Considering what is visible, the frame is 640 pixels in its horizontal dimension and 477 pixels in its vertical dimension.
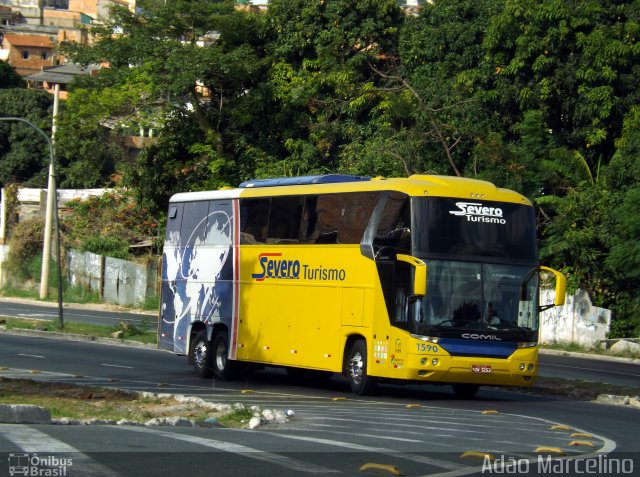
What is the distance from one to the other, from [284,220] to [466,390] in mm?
4897

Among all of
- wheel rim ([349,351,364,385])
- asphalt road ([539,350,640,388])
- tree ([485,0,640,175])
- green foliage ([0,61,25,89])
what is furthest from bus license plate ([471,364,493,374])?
green foliage ([0,61,25,89])

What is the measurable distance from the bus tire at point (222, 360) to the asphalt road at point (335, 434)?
2.00 feet

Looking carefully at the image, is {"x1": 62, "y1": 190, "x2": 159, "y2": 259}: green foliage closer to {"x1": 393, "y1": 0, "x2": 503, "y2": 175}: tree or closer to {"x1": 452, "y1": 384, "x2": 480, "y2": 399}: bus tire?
{"x1": 393, "y1": 0, "x2": 503, "y2": 175}: tree

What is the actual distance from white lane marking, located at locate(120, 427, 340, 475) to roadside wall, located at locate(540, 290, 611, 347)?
25660mm

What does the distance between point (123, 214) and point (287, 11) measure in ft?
48.2

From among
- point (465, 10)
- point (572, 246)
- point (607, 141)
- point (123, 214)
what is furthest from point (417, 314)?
point (123, 214)

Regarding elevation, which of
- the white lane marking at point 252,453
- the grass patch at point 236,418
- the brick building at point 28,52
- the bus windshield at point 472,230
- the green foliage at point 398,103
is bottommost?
the grass patch at point 236,418

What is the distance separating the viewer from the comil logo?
18984 millimetres

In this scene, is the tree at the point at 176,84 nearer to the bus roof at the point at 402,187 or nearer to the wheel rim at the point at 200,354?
the wheel rim at the point at 200,354

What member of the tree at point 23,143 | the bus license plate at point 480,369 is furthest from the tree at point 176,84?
A: the tree at point 23,143

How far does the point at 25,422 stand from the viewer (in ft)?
40.0

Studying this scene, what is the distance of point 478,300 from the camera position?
1880 cm

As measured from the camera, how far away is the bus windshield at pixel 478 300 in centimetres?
1855

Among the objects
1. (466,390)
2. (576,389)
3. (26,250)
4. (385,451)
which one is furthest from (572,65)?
(26,250)
